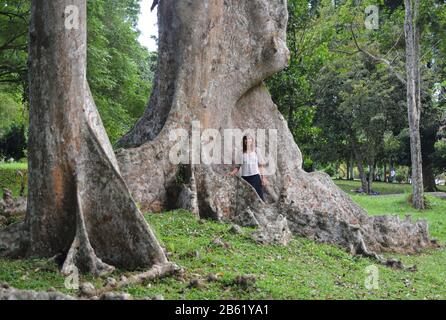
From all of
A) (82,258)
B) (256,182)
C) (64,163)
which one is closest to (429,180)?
(256,182)

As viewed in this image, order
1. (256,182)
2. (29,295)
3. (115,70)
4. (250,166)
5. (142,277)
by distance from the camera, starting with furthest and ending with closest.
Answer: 1. (115,70)
2. (256,182)
3. (250,166)
4. (142,277)
5. (29,295)

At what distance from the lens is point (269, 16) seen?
42.5ft

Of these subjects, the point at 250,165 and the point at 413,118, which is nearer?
the point at 250,165

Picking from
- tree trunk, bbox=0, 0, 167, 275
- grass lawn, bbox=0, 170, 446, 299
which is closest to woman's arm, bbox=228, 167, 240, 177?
grass lawn, bbox=0, 170, 446, 299

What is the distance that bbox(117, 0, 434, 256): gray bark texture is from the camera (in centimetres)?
1101

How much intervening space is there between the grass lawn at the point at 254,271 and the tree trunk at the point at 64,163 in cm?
56

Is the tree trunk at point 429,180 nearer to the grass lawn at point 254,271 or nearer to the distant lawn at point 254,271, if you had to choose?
the grass lawn at point 254,271

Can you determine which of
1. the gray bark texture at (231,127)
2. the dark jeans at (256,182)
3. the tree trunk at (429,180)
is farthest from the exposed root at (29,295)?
the tree trunk at (429,180)

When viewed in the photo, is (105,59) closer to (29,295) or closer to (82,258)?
(82,258)

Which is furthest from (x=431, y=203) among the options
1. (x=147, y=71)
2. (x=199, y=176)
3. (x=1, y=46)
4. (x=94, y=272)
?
(x=147, y=71)

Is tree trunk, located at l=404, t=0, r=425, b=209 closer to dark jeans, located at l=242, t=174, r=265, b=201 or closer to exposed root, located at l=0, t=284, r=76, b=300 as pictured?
dark jeans, located at l=242, t=174, r=265, b=201

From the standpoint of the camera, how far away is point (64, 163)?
322 inches

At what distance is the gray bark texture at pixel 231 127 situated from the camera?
1101cm

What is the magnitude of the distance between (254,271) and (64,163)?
2920 mm
